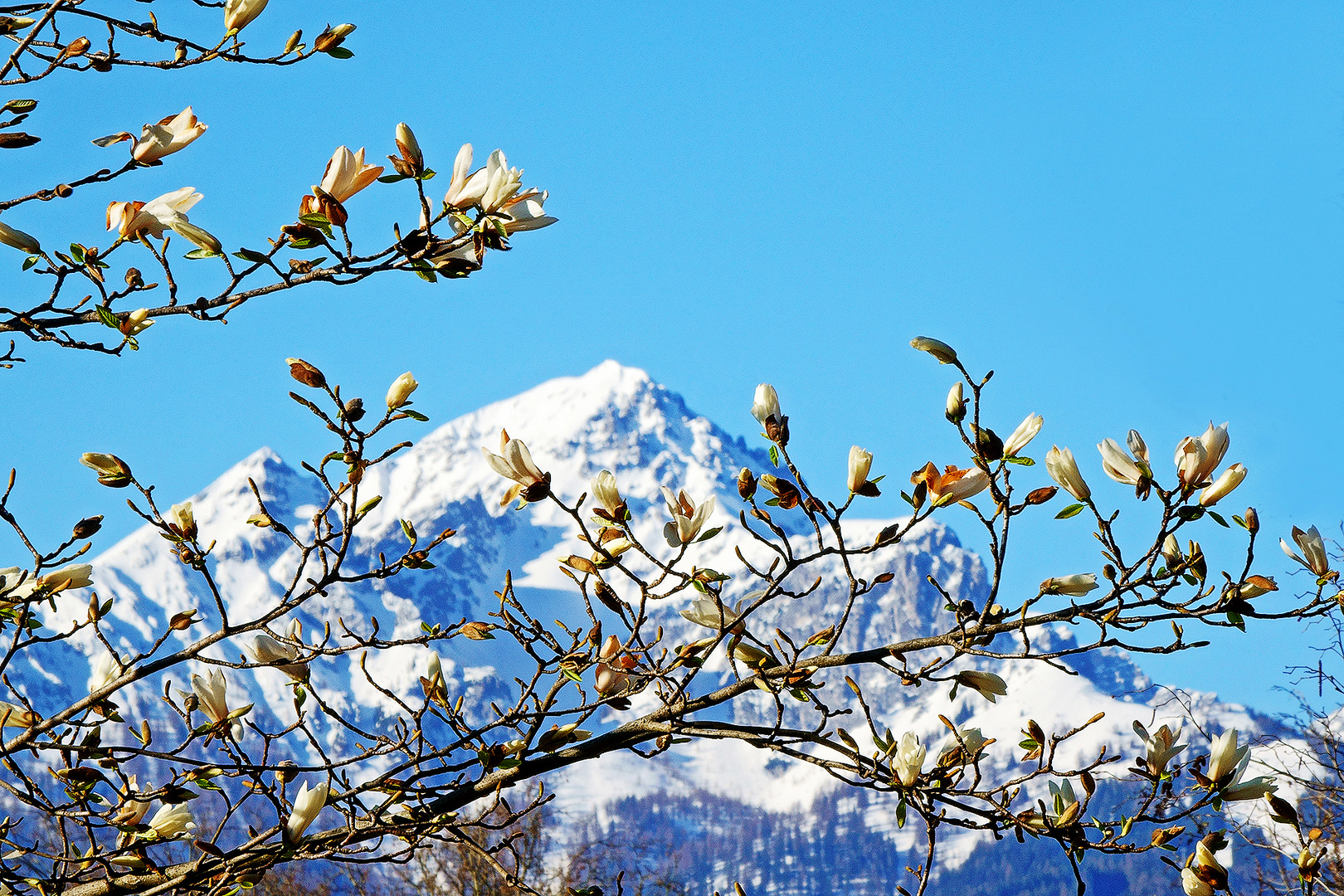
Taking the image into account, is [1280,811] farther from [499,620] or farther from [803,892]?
[803,892]

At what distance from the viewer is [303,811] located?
6.29ft

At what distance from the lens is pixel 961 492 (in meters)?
1.77

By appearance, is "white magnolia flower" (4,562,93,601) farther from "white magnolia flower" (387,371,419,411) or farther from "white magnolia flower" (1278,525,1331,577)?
"white magnolia flower" (1278,525,1331,577)

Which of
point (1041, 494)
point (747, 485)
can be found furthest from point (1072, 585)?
point (747, 485)

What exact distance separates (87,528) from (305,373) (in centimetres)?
72

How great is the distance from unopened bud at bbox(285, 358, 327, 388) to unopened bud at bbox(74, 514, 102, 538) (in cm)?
69

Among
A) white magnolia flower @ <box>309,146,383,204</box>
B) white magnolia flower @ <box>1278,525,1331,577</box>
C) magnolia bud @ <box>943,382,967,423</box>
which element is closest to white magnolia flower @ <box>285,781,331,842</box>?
white magnolia flower @ <box>309,146,383,204</box>

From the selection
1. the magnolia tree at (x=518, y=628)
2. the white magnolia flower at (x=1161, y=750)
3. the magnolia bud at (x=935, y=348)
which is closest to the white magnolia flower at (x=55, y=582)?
the magnolia tree at (x=518, y=628)

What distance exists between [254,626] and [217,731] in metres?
0.23

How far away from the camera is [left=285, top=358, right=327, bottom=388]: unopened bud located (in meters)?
1.76

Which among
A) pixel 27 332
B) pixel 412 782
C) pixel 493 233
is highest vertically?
pixel 27 332

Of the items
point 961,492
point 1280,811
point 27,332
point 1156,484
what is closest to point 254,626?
point 27,332

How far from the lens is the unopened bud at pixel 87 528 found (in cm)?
215

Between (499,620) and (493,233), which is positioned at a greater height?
(493,233)
